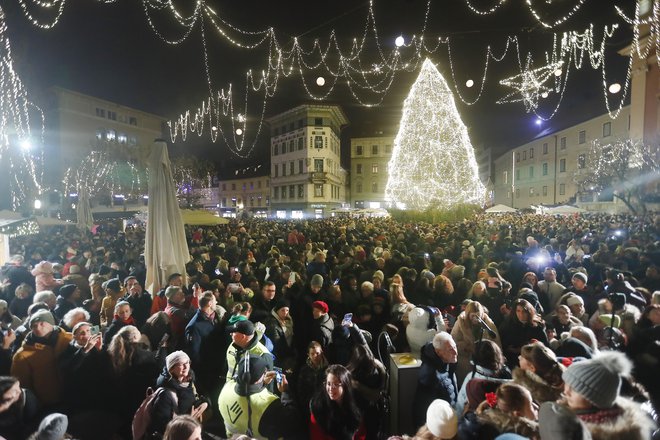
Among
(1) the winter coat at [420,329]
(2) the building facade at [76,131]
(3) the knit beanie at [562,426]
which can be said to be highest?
(2) the building facade at [76,131]

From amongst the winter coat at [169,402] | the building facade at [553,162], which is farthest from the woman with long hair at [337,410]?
the building facade at [553,162]

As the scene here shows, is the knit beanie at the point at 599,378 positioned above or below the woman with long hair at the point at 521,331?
above

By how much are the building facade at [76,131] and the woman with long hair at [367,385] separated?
46831mm

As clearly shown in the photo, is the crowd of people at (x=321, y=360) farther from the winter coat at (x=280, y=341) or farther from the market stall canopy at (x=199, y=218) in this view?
the market stall canopy at (x=199, y=218)

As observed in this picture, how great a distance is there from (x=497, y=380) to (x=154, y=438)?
9.60 ft

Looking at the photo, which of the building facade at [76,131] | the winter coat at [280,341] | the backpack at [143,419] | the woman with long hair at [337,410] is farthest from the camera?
the building facade at [76,131]

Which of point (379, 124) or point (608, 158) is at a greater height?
point (379, 124)

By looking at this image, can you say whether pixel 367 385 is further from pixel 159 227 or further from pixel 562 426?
pixel 159 227

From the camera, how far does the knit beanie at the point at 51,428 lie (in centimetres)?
241

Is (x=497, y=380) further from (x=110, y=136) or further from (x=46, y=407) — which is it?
(x=110, y=136)

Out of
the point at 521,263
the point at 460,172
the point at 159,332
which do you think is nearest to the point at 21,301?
the point at 159,332

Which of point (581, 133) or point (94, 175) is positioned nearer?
point (94, 175)

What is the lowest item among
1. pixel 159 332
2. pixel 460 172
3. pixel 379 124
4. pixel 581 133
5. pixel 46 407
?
pixel 46 407

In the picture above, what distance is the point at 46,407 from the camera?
364cm
